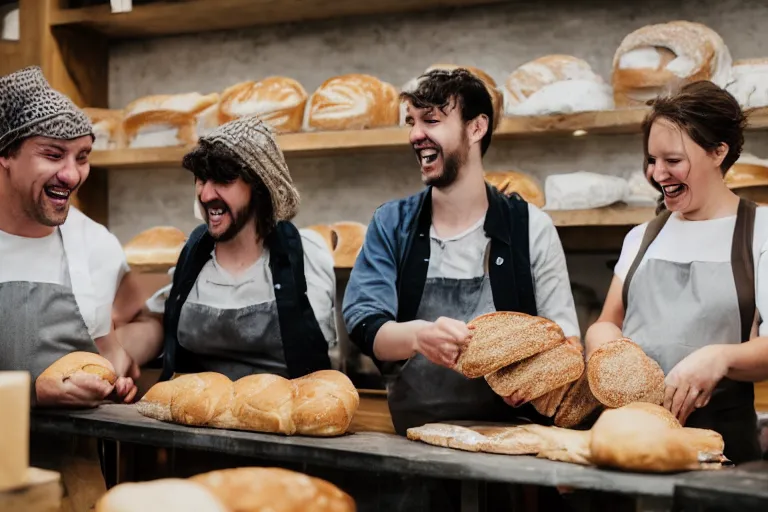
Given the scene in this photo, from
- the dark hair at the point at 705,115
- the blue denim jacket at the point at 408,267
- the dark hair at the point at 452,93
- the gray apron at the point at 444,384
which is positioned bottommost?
the gray apron at the point at 444,384

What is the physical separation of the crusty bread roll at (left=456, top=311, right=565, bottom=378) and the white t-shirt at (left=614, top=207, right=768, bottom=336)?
415 mm

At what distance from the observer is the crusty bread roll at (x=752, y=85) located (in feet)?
7.76

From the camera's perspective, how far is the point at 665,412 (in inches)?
51.9

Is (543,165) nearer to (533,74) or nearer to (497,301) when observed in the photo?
(533,74)

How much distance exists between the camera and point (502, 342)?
4.72ft

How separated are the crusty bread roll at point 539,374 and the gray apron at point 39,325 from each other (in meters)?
0.99

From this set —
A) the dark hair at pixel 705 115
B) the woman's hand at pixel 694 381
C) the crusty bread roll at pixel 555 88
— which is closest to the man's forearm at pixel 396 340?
the woman's hand at pixel 694 381

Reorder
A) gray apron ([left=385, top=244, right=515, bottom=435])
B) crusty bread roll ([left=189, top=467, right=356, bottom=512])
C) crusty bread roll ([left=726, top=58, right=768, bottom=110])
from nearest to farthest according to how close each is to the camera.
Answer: crusty bread roll ([left=189, top=467, right=356, bottom=512]) < gray apron ([left=385, top=244, right=515, bottom=435]) < crusty bread roll ([left=726, top=58, right=768, bottom=110])

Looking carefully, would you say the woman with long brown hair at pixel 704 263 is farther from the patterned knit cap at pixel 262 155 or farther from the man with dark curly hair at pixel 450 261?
the patterned knit cap at pixel 262 155

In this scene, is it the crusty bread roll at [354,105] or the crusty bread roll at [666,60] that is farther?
the crusty bread roll at [354,105]

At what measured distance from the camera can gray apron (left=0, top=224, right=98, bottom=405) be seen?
1726 mm

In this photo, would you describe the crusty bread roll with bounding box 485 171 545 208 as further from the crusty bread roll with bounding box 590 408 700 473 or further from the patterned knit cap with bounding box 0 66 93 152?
the crusty bread roll with bounding box 590 408 700 473

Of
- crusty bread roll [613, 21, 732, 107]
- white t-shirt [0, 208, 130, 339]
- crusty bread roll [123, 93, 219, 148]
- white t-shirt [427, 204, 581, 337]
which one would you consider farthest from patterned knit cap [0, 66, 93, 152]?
crusty bread roll [613, 21, 732, 107]

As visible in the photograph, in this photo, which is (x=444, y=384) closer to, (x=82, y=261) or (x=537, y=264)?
Result: (x=537, y=264)
